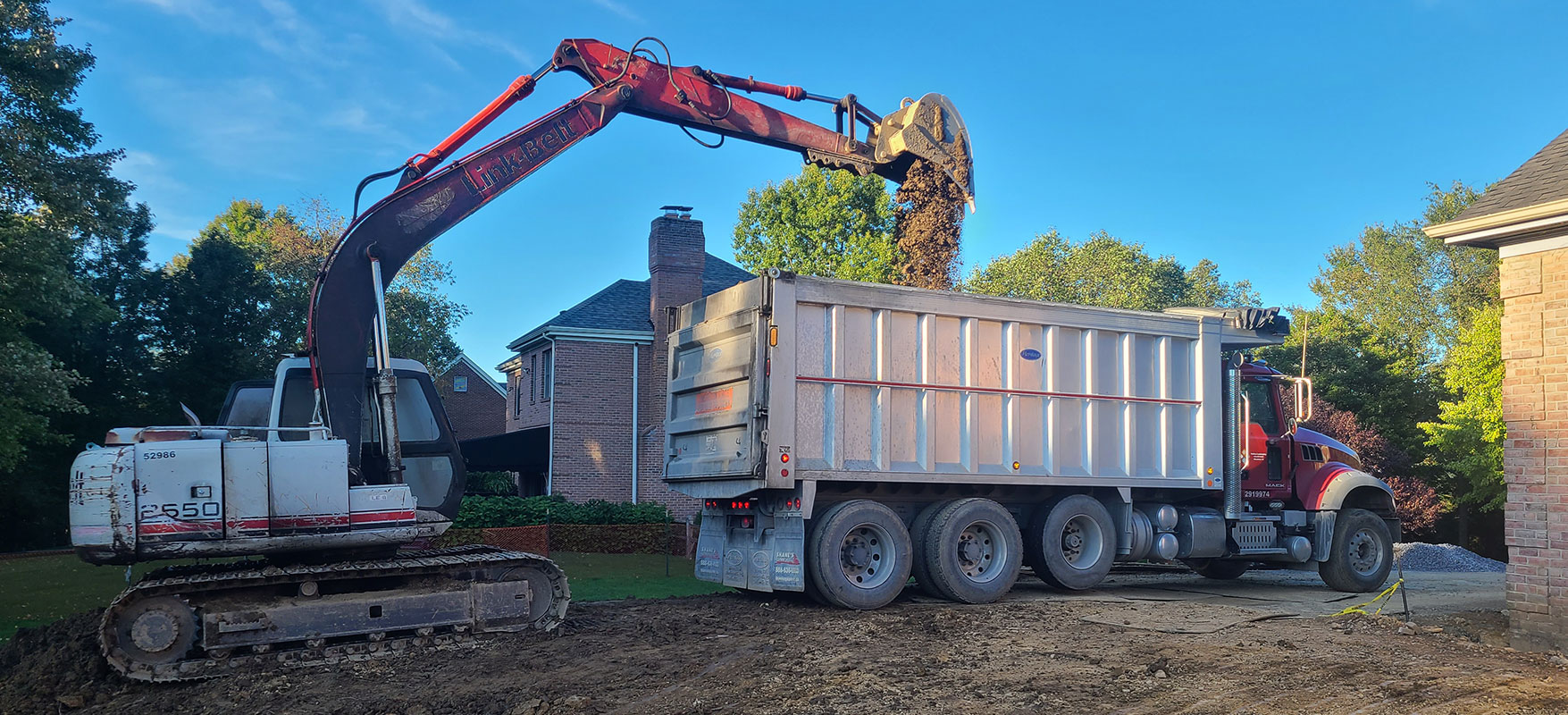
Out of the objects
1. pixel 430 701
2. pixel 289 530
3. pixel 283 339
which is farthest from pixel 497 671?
pixel 283 339

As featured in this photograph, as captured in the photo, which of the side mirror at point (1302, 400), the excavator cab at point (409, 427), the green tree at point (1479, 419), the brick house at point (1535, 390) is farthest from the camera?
the green tree at point (1479, 419)

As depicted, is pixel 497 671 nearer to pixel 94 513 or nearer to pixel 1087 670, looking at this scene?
pixel 94 513

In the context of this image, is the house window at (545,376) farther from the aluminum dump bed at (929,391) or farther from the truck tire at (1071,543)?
the truck tire at (1071,543)

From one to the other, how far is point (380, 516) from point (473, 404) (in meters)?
36.8

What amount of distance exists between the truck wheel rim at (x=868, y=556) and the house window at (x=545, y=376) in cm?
1722

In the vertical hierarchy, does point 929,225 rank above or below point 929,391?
above

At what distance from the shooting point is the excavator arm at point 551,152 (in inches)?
381

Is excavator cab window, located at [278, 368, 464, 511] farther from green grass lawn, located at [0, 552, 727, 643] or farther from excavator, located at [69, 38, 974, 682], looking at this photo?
green grass lawn, located at [0, 552, 727, 643]

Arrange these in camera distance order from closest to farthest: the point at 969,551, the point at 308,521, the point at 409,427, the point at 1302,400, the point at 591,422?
the point at 308,521, the point at 409,427, the point at 969,551, the point at 1302,400, the point at 591,422

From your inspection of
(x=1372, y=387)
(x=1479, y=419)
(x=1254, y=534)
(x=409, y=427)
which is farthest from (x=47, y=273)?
(x=1372, y=387)

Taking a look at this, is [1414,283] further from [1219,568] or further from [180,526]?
[180,526]

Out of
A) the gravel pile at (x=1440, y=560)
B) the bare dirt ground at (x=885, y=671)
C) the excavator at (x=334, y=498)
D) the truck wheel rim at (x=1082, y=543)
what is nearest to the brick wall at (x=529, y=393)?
the excavator at (x=334, y=498)

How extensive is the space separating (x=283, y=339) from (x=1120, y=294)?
129 feet

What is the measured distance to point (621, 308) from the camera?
92.7 ft
